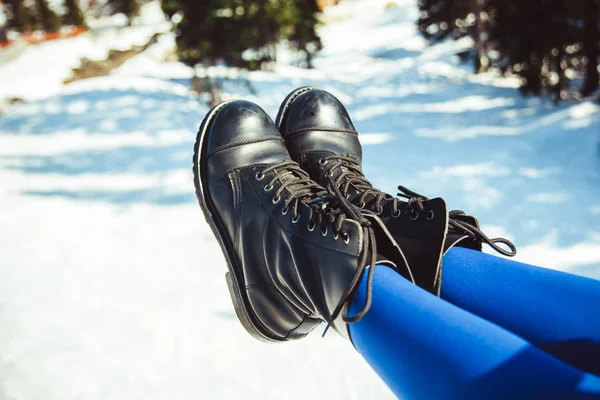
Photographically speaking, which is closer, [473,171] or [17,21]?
[473,171]

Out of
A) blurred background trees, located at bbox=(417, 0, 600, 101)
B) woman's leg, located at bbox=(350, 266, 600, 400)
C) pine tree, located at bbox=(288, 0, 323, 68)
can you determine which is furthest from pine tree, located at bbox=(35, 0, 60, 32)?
woman's leg, located at bbox=(350, 266, 600, 400)

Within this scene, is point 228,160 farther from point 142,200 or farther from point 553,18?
point 553,18

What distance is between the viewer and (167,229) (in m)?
2.72

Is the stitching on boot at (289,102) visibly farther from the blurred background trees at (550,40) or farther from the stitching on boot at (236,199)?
the blurred background trees at (550,40)

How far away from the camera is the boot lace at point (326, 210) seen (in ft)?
3.59

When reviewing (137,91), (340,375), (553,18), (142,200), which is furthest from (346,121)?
(137,91)

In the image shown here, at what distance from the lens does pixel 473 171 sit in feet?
13.4

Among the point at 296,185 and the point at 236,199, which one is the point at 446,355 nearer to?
the point at 296,185

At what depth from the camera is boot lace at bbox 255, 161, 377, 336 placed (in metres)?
1.10

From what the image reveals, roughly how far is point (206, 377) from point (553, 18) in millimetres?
9221

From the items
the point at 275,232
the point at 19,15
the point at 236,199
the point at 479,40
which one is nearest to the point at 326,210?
the point at 275,232

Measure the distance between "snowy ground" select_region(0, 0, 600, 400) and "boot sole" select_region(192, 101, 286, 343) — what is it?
0.17 m

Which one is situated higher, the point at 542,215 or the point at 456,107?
the point at 542,215

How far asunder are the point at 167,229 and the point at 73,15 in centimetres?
4958
